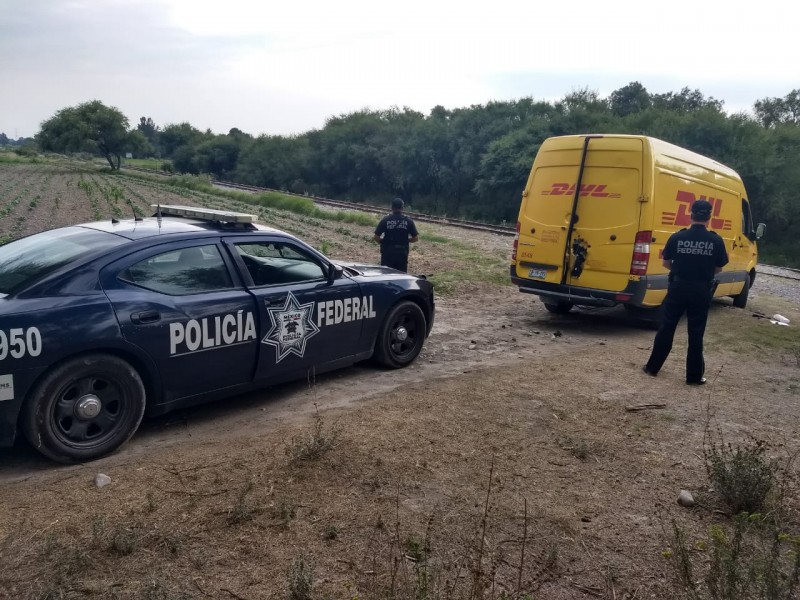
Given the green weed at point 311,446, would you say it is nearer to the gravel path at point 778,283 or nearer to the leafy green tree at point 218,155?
the gravel path at point 778,283

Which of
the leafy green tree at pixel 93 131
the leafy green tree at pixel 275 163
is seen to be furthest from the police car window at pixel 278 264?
the leafy green tree at pixel 93 131

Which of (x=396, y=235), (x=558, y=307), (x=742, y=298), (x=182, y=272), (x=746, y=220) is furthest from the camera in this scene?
(x=742, y=298)

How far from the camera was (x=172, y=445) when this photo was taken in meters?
4.44

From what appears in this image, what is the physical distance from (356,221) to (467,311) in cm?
1719

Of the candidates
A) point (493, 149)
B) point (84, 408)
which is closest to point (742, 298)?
point (84, 408)

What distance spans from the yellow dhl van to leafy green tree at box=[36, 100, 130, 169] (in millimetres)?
83664

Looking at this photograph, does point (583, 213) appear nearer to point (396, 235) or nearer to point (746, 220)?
point (396, 235)

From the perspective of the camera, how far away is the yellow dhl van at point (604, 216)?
8.34 metres

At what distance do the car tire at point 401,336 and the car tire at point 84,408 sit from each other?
2515 millimetres

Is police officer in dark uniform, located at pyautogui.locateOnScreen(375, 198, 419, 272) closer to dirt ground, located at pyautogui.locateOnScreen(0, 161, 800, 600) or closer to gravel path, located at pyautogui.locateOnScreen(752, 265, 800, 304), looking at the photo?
dirt ground, located at pyautogui.locateOnScreen(0, 161, 800, 600)

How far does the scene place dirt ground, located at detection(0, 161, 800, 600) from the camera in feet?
9.56

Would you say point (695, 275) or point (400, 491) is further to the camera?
point (695, 275)

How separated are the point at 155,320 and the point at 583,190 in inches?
246

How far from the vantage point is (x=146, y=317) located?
14.1ft
